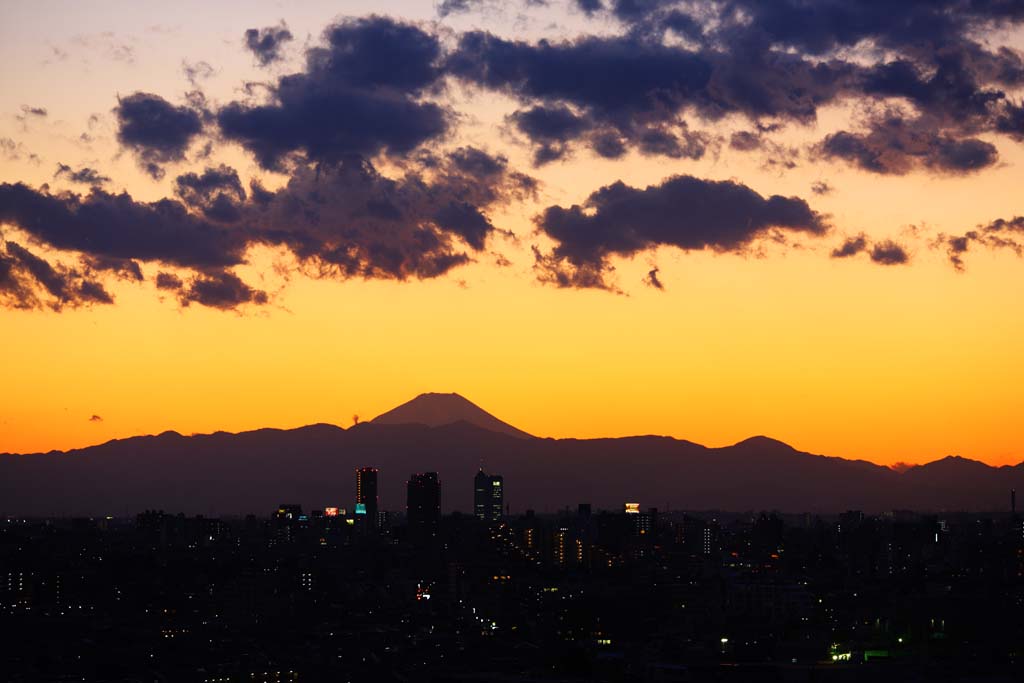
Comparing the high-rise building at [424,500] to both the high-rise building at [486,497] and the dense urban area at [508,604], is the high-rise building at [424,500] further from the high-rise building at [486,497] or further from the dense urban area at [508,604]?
the high-rise building at [486,497]

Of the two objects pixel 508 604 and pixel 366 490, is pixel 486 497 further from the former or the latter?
pixel 508 604

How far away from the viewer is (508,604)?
77.1 meters

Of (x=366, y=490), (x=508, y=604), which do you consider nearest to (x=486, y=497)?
(x=366, y=490)

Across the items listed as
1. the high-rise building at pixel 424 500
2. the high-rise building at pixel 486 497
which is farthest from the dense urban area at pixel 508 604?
the high-rise building at pixel 486 497

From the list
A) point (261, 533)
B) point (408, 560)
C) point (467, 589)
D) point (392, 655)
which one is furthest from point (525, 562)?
point (392, 655)

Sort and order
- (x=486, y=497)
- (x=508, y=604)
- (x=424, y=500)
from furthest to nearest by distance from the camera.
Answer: (x=486, y=497) < (x=424, y=500) < (x=508, y=604)

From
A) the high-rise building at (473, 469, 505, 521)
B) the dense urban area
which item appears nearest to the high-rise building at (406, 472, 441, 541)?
the dense urban area

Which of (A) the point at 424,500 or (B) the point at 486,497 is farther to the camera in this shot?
(B) the point at 486,497

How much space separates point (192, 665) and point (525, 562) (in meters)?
55.6

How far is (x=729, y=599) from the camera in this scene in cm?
7606

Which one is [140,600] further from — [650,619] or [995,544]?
[995,544]

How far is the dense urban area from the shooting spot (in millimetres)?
50062

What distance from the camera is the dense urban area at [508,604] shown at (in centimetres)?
5006

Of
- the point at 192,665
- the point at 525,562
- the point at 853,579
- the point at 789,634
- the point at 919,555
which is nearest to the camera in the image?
the point at 192,665
